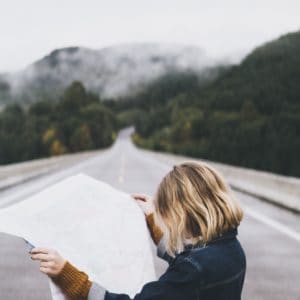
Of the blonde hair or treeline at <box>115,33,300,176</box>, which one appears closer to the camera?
the blonde hair

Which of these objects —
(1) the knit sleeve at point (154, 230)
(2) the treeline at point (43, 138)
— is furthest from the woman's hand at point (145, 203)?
(2) the treeline at point (43, 138)

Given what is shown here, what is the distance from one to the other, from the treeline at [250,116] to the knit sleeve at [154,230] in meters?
84.7

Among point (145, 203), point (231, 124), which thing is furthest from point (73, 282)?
point (231, 124)

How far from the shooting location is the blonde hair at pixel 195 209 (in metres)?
2.53

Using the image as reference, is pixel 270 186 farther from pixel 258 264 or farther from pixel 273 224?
pixel 258 264

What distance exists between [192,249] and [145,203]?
792mm

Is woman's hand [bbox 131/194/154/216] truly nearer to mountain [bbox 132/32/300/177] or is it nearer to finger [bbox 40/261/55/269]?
finger [bbox 40/261/55/269]

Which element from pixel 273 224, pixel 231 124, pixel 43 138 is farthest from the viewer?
pixel 43 138

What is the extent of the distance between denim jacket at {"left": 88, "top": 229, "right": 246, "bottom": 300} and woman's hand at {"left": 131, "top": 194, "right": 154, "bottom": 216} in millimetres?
697

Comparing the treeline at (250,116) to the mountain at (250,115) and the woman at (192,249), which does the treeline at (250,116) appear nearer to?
the mountain at (250,115)

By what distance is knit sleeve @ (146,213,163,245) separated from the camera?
3.16 m

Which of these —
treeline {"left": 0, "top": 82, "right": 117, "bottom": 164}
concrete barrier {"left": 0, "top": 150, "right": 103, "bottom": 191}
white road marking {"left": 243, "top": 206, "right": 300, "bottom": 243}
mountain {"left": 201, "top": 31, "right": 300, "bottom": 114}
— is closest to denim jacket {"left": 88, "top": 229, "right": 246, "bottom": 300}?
white road marking {"left": 243, "top": 206, "right": 300, "bottom": 243}

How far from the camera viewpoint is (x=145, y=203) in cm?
328

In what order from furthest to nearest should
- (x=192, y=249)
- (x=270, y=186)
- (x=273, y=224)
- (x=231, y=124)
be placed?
(x=231, y=124) → (x=270, y=186) → (x=273, y=224) → (x=192, y=249)
